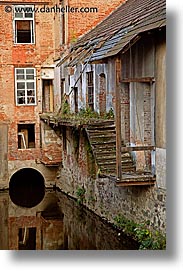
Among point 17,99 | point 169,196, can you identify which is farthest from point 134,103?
point 17,99

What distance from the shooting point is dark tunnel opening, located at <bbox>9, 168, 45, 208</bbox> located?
10.6 meters

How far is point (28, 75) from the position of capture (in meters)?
10.9

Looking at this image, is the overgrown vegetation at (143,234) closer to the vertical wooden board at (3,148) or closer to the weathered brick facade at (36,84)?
the weathered brick facade at (36,84)

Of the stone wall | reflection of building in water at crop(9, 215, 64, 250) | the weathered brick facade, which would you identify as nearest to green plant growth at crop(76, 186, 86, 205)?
the stone wall

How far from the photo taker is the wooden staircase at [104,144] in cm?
757

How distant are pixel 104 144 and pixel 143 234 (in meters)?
1.91

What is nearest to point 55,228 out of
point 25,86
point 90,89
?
point 90,89

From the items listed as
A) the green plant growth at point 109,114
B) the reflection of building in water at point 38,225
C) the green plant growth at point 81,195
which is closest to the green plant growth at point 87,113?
the green plant growth at point 109,114

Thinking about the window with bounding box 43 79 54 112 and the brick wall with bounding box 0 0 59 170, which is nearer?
the brick wall with bounding box 0 0 59 170

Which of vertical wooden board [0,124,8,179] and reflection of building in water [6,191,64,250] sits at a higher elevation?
vertical wooden board [0,124,8,179]

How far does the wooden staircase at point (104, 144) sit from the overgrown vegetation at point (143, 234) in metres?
0.68

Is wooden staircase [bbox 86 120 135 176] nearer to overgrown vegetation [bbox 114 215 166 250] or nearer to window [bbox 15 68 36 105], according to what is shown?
overgrown vegetation [bbox 114 215 166 250]

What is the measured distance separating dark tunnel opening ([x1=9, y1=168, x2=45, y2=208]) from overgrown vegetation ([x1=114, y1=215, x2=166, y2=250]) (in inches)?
130
